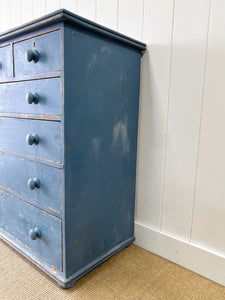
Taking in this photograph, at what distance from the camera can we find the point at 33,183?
0.99m

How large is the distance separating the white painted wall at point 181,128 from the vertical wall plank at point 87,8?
0.05m

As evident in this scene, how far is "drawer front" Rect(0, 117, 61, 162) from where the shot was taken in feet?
2.98

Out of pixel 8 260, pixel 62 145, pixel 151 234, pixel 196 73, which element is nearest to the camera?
pixel 62 145

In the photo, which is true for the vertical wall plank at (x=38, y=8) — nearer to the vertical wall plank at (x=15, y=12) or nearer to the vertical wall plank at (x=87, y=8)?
the vertical wall plank at (x=15, y=12)

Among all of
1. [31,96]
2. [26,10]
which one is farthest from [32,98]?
[26,10]

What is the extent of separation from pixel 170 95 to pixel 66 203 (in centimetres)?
67

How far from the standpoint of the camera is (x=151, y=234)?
4.09 ft

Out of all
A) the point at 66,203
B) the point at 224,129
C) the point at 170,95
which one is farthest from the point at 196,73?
the point at 66,203

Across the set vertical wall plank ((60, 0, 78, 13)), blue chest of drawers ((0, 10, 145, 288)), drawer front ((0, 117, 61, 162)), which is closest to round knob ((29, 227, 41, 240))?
blue chest of drawers ((0, 10, 145, 288))

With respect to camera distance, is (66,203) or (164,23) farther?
(164,23)

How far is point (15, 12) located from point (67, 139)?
150 centimetres

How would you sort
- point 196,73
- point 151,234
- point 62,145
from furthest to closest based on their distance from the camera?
point 151,234, point 196,73, point 62,145

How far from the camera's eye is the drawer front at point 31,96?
0.88 metres

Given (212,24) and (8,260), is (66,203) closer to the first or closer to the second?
(8,260)
